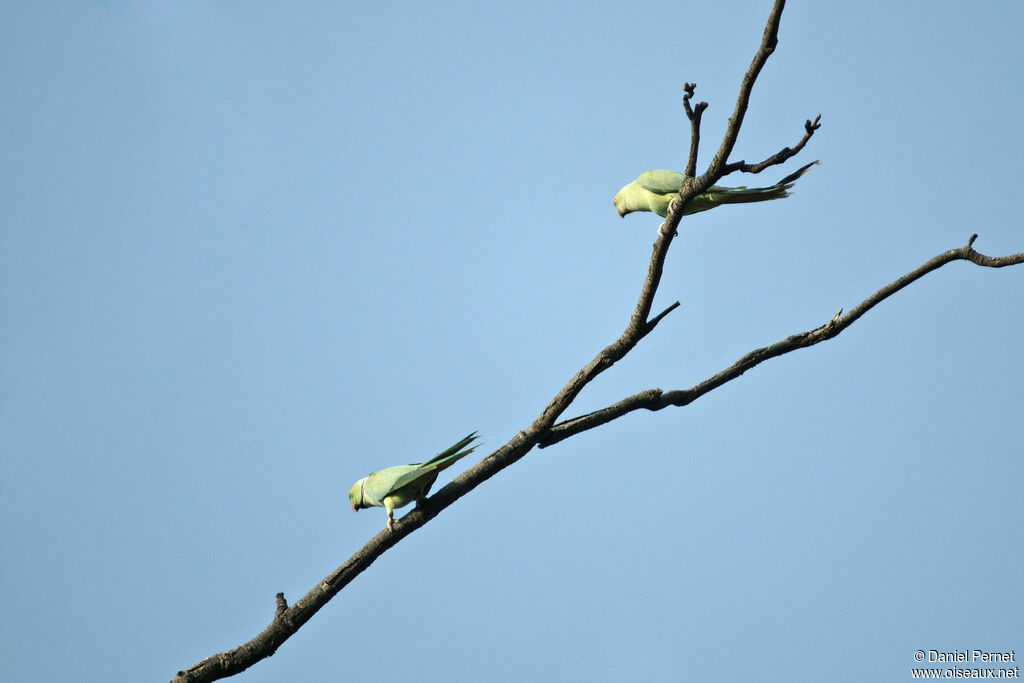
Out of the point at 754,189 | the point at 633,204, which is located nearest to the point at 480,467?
the point at 754,189

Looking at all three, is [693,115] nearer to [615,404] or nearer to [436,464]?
[615,404]

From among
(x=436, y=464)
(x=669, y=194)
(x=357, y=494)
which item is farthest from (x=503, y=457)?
(x=669, y=194)

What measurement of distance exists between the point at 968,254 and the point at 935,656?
4668 millimetres

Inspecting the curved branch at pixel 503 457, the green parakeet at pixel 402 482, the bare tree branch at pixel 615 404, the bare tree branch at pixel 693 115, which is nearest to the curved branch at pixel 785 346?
the bare tree branch at pixel 615 404

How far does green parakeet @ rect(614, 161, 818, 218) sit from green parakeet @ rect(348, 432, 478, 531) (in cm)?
217

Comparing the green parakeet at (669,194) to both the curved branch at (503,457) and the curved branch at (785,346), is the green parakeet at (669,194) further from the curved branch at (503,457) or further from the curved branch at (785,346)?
the curved branch at (503,457)

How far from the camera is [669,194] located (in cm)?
625

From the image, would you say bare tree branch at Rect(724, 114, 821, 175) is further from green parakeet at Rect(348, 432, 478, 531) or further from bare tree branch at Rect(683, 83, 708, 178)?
green parakeet at Rect(348, 432, 478, 531)

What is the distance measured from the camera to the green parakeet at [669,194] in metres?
5.24

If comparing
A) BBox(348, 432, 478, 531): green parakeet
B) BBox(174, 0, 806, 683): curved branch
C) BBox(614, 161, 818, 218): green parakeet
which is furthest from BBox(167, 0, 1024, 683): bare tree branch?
BBox(614, 161, 818, 218): green parakeet

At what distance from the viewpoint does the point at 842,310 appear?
15.5 ft

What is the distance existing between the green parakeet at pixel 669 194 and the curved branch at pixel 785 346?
91 centimetres

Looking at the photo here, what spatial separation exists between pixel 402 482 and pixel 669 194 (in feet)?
10.3

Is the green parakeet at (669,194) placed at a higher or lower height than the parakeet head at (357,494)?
higher
